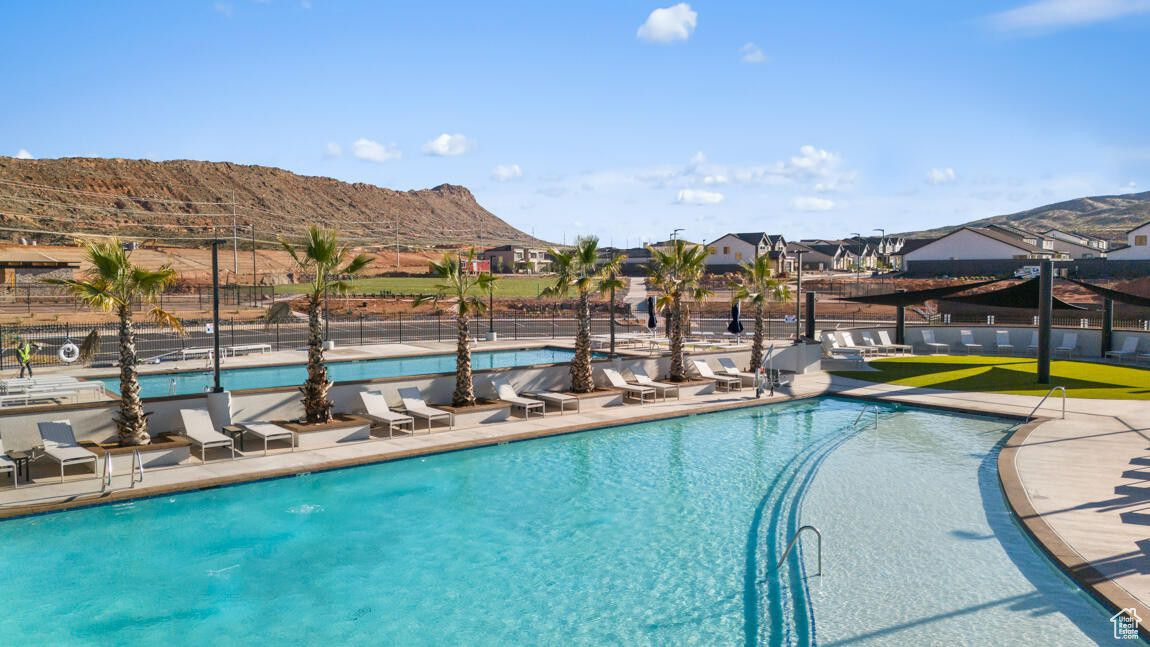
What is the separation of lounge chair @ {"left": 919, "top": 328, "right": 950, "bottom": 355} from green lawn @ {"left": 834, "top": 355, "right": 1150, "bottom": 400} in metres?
2.08

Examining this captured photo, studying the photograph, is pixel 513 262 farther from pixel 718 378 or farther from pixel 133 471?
pixel 133 471

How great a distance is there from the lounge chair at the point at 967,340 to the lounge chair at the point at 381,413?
24.2 meters

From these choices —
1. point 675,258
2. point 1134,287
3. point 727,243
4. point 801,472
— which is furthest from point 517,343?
point 727,243

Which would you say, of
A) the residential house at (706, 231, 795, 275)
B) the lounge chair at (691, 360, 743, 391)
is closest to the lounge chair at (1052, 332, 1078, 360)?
the lounge chair at (691, 360, 743, 391)

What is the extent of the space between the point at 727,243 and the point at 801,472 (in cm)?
8427

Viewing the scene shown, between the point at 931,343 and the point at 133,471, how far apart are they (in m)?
29.7

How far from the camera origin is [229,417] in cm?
1567

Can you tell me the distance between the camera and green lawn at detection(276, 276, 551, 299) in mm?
73375

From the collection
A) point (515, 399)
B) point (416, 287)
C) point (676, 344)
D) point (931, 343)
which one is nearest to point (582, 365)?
point (515, 399)

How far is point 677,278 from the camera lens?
23281 millimetres

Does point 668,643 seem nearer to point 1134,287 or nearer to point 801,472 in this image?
point 801,472

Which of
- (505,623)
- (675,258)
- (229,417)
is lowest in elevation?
(505,623)

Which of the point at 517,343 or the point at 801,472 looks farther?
the point at 517,343

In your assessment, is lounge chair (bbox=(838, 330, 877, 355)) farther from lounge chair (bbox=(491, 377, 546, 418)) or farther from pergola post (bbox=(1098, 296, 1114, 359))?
lounge chair (bbox=(491, 377, 546, 418))
